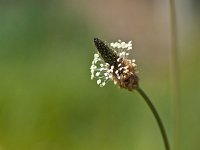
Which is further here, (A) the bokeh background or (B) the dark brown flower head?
(A) the bokeh background

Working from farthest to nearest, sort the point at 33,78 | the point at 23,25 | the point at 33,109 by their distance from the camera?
the point at 23,25 → the point at 33,78 → the point at 33,109

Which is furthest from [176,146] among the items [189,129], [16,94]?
[16,94]

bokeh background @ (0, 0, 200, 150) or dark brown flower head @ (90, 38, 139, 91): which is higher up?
bokeh background @ (0, 0, 200, 150)

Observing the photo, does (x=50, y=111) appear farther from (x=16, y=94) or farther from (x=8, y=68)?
(x=8, y=68)

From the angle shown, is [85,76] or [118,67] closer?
[118,67]

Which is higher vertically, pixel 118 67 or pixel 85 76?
pixel 85 76

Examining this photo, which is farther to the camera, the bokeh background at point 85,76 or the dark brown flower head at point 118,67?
the bokeh background at point 85,76

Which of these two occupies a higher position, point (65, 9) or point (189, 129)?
point (65, 9)

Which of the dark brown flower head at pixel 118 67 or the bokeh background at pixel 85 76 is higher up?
the bokeh background at pixel 85 76
